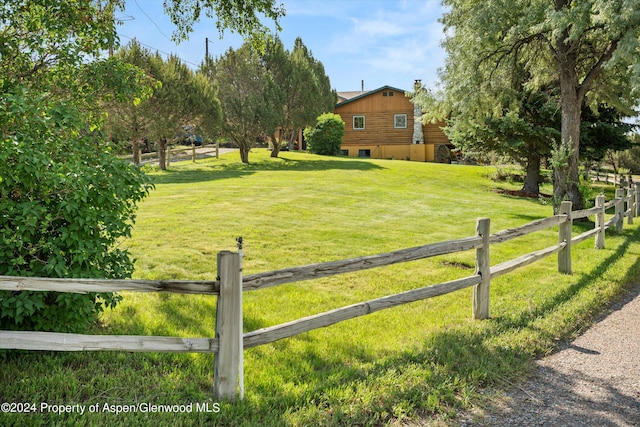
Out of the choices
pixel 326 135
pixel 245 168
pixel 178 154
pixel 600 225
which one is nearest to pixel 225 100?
pixel 245 168

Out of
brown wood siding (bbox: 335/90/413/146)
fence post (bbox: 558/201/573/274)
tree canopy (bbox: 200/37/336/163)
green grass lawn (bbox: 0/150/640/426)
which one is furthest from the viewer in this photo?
brown wood siding (bbox: 335/90/413/146)

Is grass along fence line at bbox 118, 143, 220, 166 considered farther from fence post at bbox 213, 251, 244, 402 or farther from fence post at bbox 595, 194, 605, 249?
fence post at bbox 213, 251, 244, 402

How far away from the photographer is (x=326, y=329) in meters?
5.59

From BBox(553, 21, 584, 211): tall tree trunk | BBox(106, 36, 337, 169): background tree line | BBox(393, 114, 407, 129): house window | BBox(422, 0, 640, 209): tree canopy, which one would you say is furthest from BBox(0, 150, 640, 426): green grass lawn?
BBox(393, 114, 407, 129): house window

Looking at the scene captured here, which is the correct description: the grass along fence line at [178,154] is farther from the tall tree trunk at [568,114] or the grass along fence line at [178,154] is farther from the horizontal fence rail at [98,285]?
the horizontal fence rail at [98,285]

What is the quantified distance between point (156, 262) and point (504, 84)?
503 inches

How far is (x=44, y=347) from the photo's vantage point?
3.11 m

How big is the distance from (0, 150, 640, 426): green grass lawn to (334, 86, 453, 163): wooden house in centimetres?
2823

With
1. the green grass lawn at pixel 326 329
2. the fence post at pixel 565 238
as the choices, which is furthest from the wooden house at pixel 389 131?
the fence post at pixel 565 238

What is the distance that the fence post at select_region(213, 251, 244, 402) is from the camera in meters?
3.54

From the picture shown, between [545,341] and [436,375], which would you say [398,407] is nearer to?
[436,375]

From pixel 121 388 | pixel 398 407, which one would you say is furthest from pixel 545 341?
pixel 121 388

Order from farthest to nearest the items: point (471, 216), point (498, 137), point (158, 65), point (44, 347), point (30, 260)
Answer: point (158, 65)
point (498, 137)
point (471, 216)
point (30, 260)
point (44, 347)

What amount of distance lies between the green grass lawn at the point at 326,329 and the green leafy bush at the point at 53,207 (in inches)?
20.9
